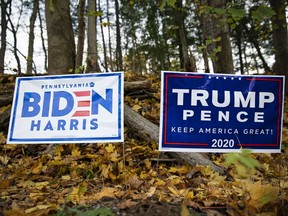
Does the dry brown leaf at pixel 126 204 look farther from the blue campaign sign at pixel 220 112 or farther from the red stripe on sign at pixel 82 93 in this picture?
the red stripe on sign at pixel 82 93

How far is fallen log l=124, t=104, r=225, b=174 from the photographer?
3184 millimetres

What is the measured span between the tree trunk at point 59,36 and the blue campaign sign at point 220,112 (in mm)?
2470

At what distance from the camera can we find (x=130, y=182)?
107 inches

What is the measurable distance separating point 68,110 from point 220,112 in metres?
1.80

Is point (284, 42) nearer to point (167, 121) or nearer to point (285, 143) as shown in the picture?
point (285, 143)

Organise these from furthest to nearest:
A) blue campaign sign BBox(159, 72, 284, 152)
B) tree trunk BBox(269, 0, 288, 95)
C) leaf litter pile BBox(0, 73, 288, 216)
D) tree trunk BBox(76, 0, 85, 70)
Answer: tree trunk BBox(269, 0, 288, 95), tree trunk BBox(76, 0, 85, 70), blue campaign sign BBox(159, 72, 284, 152), leaf litter pile BBox(0, 73, 288, 216)

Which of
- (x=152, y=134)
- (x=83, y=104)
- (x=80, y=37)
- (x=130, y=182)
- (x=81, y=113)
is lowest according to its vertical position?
(x=130, y=182)

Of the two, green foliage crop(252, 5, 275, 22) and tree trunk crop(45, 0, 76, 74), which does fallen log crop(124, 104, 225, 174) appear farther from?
green foliage crop(252, 5, 275, 22)

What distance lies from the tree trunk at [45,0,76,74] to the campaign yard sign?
1459 millimetres

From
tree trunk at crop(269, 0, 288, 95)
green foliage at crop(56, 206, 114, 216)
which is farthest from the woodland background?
tree trunk at crop(269, 0, 288, 95)

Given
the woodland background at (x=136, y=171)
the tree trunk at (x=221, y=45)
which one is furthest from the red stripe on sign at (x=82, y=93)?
the tree trunk at (x=221, y=45)

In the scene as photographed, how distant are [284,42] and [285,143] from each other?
4.31 metres

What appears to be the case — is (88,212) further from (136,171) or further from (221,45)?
(221,45)

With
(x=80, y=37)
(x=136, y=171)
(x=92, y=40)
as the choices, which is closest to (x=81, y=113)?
(x=136, y=171)
